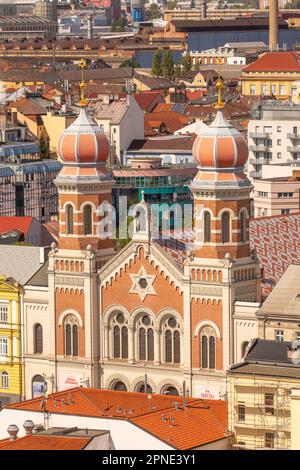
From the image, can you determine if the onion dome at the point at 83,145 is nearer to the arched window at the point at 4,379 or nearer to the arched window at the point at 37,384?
the arched window at the point at 37,384

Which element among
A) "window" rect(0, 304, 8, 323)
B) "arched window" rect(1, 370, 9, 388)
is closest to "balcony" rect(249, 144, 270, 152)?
"window" rect(0, 304, 8, 323)

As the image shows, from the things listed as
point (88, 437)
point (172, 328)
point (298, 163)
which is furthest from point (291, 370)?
point (298, 163)

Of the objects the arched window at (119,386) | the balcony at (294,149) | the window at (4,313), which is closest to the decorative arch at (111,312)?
the arched window at (119,386)

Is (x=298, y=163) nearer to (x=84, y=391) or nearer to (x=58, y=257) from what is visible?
(x=58, y=257)

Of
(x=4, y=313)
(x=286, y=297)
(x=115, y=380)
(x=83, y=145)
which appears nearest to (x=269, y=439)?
(x=286, y=297)

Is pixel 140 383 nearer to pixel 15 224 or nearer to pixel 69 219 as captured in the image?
pixel 69 219

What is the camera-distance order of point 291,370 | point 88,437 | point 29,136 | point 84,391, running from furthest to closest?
point 29,136, point 84,391, point 291,370, point 88,437

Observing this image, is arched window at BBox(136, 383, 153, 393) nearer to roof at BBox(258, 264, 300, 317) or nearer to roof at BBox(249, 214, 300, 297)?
roof at BBox(249, 214, 300, 297)
